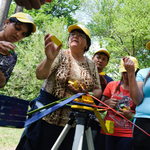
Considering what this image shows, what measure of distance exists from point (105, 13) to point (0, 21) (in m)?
10.1

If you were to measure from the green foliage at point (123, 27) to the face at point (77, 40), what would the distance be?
955 centimetres

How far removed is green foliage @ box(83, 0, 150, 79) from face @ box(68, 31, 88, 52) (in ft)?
31.3

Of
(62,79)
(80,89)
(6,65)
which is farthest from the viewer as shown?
(6,65)

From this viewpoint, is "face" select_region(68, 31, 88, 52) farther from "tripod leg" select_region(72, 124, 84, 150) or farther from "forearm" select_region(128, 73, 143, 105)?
"tripod leg" select_region(72, 124, 84, 150)

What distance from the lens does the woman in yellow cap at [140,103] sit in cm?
182

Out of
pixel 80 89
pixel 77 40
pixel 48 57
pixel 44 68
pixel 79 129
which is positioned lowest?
pixel 79 129

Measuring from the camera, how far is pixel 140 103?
1.97 metres

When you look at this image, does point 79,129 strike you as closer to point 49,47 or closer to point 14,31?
point 49,47

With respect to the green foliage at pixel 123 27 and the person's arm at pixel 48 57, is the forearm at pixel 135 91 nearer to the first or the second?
the person's arm at pixel 48 57

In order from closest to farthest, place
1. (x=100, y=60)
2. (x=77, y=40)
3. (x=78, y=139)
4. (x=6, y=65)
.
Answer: (x=78, y=139), (x=6, y=65), (x=77, y=40), (x=100, y=60)

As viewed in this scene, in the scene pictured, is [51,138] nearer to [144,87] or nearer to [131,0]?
[144,87]

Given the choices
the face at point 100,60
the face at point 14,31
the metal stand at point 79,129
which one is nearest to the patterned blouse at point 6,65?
the face at point 14,31

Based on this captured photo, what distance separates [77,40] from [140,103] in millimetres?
1035

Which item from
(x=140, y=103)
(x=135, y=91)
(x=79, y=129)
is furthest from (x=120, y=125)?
(x=79, y=129)
